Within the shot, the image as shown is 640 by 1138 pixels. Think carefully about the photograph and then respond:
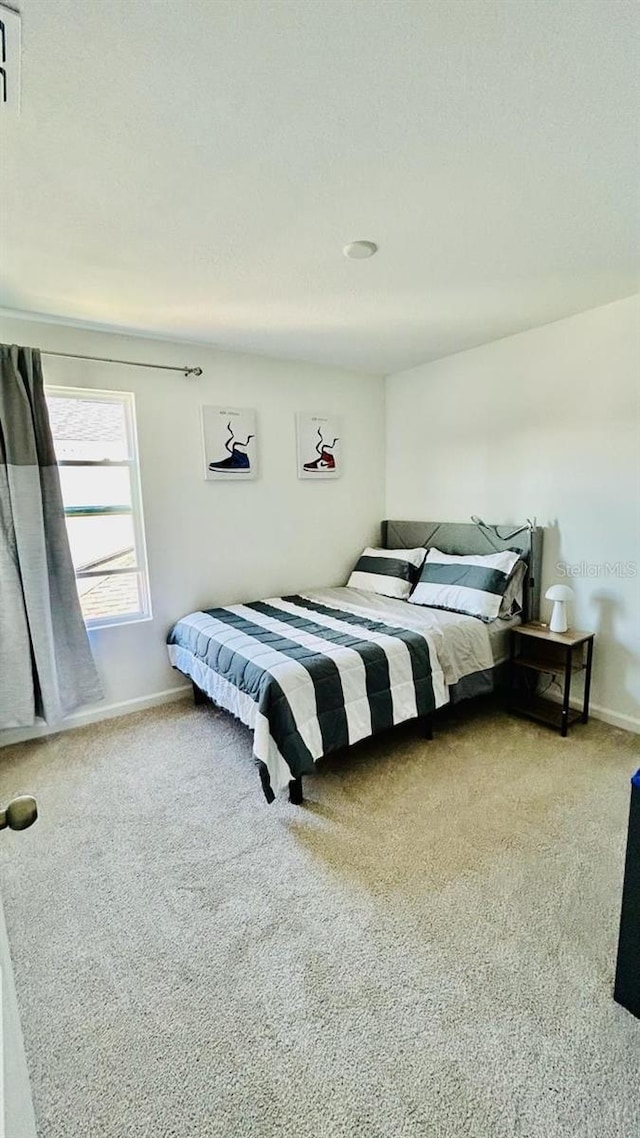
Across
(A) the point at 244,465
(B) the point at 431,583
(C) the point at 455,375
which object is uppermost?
(C) the point at 455,375

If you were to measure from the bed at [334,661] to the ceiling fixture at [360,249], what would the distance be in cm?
179

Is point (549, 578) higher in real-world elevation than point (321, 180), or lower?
lower

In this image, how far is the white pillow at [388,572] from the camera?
364 centimetres

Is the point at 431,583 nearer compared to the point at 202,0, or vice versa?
the point at 202,0

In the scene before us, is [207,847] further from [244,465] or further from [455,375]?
[455,375]

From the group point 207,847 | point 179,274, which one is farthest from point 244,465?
point 207,847

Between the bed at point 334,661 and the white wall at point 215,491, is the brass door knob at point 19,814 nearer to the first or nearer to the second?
the bed at point 334,661

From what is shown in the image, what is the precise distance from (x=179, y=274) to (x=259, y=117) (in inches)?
39.5

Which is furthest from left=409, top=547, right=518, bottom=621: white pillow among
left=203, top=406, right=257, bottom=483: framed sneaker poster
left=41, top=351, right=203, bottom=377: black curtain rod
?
left=41, top=351, right=203, bottom=377: black curtain rod

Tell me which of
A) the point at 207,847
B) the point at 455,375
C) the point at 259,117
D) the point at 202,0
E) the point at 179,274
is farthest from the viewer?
the point at 455,375

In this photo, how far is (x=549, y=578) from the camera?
3.11m

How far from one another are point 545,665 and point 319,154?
8.80ft

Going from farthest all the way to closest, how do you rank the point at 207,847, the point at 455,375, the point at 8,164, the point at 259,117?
the point at 455,375, the point at 207,847, the point at 8,164, the point at 259,117

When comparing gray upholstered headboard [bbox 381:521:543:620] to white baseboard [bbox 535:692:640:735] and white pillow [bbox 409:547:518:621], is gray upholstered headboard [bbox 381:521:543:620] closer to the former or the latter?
white pillow [bbox 409:547:518:621]
